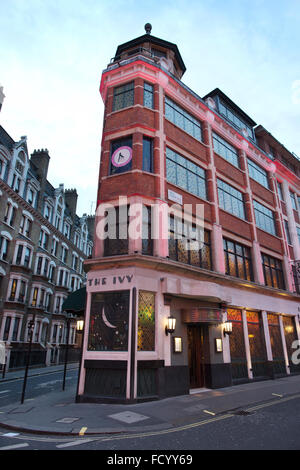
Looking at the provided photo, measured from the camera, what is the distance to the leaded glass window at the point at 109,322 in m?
10.9

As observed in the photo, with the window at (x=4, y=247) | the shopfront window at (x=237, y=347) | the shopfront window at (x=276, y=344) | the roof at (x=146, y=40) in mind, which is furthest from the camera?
the window at (x=4, y=247)

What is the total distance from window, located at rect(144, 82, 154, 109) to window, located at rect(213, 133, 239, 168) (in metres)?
5.69

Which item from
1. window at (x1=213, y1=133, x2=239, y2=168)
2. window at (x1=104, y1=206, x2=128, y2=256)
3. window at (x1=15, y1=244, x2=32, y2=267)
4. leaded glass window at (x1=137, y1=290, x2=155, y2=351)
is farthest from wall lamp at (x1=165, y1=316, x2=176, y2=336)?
window at (x1=15, y1=244, x2=32, y2=267)

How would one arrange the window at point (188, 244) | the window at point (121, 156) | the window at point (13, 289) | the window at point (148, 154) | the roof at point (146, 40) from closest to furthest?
the window at point (188, 244) < the window at point (121, 156) < the window at point (148, 154) < the roof at point (146, 40) < the window at point (13, 289)

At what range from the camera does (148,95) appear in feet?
52.5

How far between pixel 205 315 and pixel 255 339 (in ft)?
21.2

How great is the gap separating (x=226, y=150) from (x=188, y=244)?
9311 mm

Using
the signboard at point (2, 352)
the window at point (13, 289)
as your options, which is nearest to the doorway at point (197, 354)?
the signboard at point (2, 352)

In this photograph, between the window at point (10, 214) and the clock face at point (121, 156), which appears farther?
the window at point (10, 214)

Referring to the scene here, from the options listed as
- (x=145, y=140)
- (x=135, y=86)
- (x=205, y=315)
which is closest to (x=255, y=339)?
(x=205, y=315)

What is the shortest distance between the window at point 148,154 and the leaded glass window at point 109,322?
257 inches

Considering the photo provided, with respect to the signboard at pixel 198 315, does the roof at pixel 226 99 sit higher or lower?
higher

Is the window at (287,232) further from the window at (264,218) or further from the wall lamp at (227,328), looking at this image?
the wall lamp at (227,328)

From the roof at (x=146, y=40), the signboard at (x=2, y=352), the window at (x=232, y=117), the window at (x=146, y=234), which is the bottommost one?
the signboard at (x=2, y=352)
